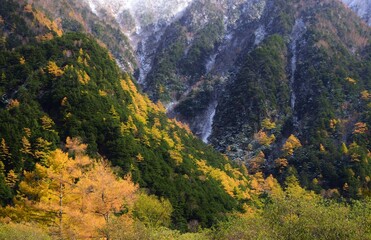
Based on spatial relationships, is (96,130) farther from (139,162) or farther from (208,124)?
(208,124)

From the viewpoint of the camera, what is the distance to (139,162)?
9925 centimetres

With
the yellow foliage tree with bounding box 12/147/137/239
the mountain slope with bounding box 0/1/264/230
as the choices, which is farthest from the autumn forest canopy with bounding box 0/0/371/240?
the mountain slope with bounding box 0/1/264/230

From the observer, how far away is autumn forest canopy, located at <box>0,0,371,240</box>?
4338 cm

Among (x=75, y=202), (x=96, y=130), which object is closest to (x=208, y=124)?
(x=96, y=130)

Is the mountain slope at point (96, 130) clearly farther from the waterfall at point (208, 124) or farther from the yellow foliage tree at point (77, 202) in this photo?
the waterfall at point (208, 124)

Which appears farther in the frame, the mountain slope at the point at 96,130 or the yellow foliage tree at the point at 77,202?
the mountain slope at the point at 96,130

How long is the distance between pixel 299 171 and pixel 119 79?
2839 inches

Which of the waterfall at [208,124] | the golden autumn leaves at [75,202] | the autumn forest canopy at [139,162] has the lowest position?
the golden autumn leaves at [75,202]

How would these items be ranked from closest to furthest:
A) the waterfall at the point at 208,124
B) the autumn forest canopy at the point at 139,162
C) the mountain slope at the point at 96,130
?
1. the autumn forest canopy at the point at 139,162
2. the mountain slope at the point at 96,130
3. the waterfall at the point at 208,124

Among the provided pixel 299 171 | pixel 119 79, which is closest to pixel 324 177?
pixel 299 171

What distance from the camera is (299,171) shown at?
140 m

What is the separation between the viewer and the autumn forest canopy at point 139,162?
142 feet

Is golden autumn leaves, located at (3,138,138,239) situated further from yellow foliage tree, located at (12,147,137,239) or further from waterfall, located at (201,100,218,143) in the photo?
waterfall, located at (201,100,218,143)

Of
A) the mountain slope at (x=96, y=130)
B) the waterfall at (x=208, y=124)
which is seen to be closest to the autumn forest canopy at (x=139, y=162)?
the mountain slope at (x=96, y=130)
